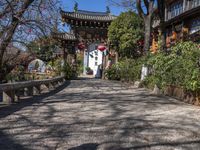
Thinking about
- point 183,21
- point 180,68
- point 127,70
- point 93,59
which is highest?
point 183,21

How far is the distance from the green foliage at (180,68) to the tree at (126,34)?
17.4 metres

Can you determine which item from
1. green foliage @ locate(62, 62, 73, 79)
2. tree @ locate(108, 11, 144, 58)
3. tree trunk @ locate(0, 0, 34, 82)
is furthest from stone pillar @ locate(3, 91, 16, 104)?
Result: tree @ locate(108, 11, 144, 58)

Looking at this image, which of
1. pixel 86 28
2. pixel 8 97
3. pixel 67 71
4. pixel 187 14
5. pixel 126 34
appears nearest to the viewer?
pixel 8 97

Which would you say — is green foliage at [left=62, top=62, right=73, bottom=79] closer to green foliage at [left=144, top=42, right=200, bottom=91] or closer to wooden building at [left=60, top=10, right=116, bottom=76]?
wooden building at [left=60, top=10, right=116, bottom=76]

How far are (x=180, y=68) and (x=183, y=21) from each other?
58.5 ft

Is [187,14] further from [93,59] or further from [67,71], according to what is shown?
[93,59]

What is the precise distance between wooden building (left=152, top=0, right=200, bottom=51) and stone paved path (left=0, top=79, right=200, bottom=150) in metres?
16.0

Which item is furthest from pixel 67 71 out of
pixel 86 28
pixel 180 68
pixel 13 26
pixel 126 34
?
pixel 180 68

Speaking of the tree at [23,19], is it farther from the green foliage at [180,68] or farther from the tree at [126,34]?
the tree at [126,34]

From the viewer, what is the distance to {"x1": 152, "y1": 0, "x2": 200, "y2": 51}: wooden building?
1040 inches

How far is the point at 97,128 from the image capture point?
7.21 m

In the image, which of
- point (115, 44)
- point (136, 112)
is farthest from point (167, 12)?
point (136, 112)

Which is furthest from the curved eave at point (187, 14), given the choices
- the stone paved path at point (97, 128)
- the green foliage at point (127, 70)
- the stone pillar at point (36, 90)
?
the stone paved path at point (97, 128)

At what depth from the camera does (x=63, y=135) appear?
21.3 feet
